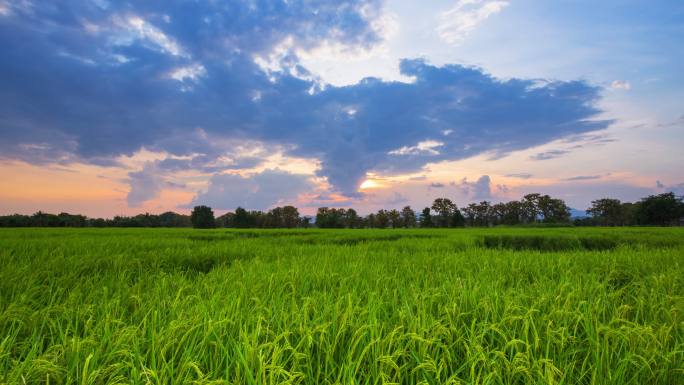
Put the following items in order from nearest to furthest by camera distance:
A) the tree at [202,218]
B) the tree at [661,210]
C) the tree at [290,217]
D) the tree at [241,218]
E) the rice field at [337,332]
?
the rice field at [337,332], the tree at [661,210], the tree at [202,218], the tree at [241,218], the tree at [290,217]

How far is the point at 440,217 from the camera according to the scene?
306 feet

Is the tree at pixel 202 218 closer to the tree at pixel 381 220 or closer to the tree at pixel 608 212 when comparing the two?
the tree at pixel 381 220

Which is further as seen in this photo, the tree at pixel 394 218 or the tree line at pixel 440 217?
the tree at pixel 394 218

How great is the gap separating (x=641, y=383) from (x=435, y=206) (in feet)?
320

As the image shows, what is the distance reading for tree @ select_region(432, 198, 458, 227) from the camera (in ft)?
300

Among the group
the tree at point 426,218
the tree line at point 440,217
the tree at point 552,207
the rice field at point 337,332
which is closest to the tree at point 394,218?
the tree line at point 440,217

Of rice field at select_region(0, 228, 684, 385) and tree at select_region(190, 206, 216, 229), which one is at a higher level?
tree at select_region(190, 206, 216, 229)

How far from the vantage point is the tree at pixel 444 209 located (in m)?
91.6

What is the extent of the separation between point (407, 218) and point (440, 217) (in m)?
11.4

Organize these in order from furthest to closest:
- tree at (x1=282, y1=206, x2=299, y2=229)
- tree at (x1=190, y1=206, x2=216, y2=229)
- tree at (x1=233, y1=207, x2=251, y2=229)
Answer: tree at (x1=282, y1=206, x2=299, y2=229) → tree at (x1=233, y1=207, x2=251, y2=229) → tree at (x1=190, y1=206, x2=216, y2=229)

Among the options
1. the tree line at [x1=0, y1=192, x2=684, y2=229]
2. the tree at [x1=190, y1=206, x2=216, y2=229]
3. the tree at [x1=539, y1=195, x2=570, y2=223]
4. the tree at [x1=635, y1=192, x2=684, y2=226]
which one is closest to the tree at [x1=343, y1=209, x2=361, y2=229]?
the tree line at [x1=0, y1=192, x2=684, y2=229]

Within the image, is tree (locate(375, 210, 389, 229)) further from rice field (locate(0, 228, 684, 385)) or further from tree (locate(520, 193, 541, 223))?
rice field (locate(0, 228, 684, 385))

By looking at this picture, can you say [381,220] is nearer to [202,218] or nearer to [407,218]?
[407,218]

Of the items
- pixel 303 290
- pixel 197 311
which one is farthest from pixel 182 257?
pixel 197 311
